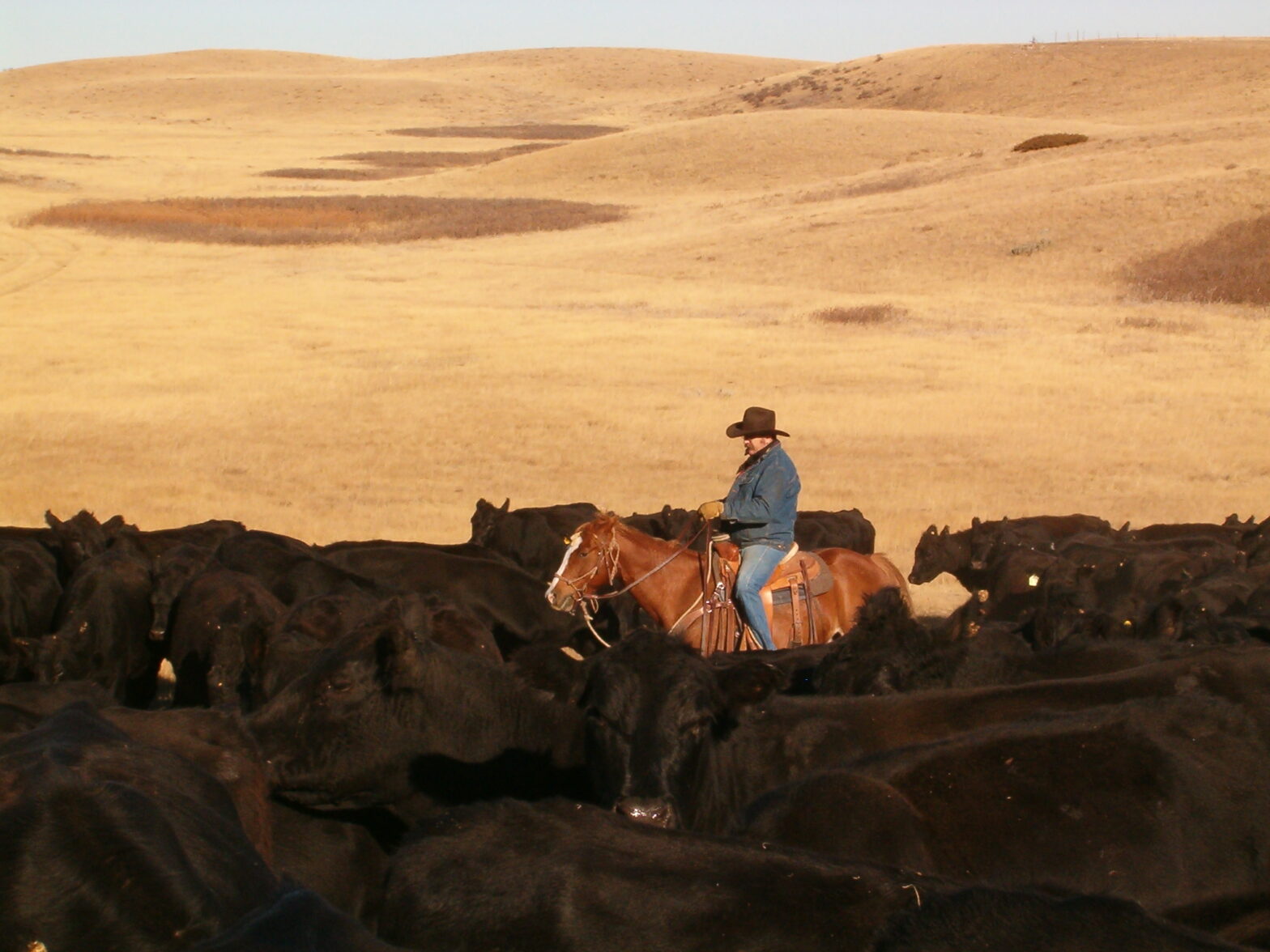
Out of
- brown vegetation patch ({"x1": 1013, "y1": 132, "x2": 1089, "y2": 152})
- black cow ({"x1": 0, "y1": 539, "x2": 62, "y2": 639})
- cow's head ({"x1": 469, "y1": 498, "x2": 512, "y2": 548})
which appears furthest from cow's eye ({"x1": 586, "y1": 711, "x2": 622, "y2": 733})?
brown vegetation patch ({"x1": 1013, "y1": 132, "x2": 1089, "y2": 152})

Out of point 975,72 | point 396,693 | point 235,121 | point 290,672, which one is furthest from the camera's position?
point 235,121

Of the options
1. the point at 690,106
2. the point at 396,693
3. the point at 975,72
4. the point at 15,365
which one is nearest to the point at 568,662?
the point at 396,693

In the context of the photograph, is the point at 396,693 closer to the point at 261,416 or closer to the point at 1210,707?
the point at 1210,707

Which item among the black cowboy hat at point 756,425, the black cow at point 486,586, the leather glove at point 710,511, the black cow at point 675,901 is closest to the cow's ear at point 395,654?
the black cow at point 675,901

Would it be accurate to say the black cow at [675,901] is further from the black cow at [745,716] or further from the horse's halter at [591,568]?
the horse's halter at [591,568]

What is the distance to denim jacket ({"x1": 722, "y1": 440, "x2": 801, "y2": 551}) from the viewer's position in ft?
30.7

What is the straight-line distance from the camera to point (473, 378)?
26.3 meters

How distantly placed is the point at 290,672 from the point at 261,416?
16239 millimetres

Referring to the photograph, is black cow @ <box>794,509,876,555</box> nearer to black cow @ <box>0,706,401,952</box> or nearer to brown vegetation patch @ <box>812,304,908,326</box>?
black cow @ <box>0,706,401,952</box>

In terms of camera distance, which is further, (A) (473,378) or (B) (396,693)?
(A) (473,378)

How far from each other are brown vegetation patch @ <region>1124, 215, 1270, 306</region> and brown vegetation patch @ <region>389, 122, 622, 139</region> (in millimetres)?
78986

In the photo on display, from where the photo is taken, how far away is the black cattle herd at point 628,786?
364 cm

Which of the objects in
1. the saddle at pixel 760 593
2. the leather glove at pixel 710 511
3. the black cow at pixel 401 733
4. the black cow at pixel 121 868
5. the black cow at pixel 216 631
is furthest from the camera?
the saddle at pixel 760 593

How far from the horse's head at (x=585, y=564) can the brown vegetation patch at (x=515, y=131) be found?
104 m
